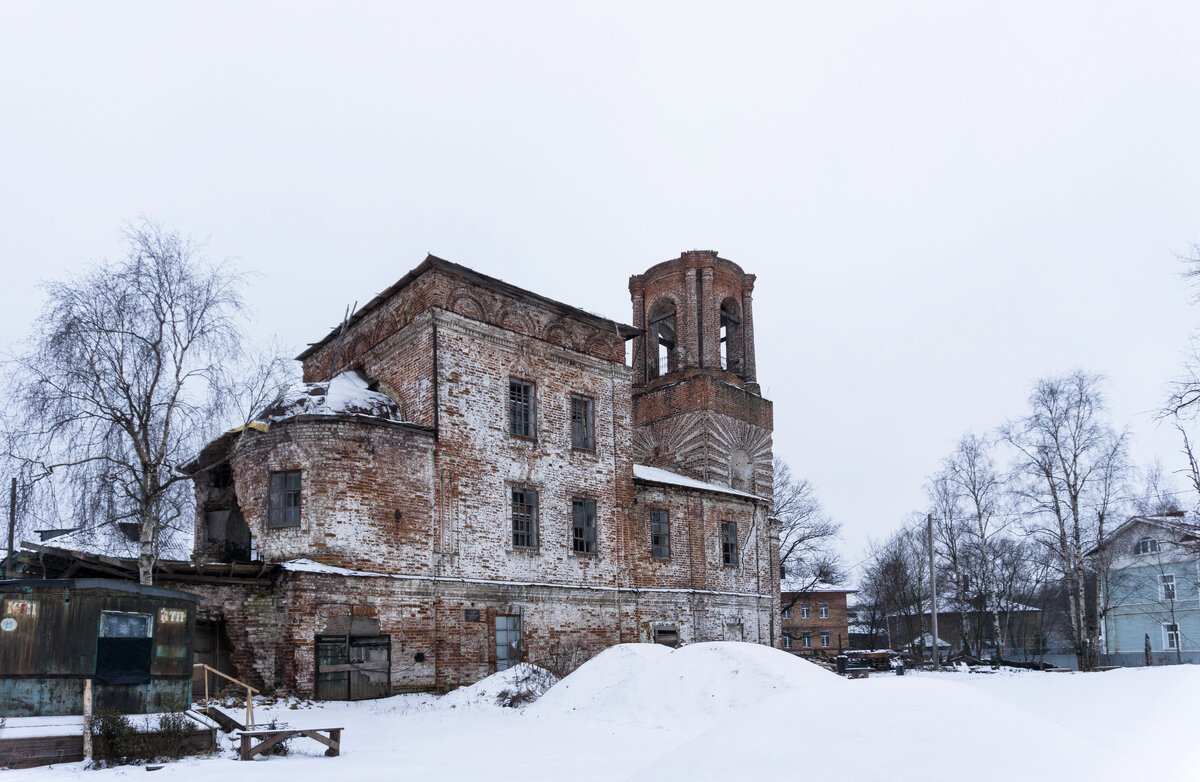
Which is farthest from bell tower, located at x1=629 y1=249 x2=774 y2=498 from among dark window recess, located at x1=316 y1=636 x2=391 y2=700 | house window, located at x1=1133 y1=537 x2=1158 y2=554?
house window, located at x1=1133 y1=537 x2=1158 y2=554

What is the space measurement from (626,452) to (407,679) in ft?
28.6

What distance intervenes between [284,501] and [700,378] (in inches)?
702

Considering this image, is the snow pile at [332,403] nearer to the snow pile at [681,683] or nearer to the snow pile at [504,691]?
the snow pile at [504,691]

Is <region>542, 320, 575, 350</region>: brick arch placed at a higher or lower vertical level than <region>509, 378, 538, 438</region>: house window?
higher

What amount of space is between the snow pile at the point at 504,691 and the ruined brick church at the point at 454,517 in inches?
58.0

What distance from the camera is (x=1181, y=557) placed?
3719 centimetres

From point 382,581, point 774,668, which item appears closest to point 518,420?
point 382,581

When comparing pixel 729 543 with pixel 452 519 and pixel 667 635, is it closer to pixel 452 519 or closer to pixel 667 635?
pixel 667 635

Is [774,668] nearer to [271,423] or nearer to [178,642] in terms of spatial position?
[178,642]

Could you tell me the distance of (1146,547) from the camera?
126 feet

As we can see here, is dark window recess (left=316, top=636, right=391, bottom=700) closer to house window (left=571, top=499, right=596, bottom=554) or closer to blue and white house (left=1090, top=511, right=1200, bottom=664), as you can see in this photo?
house window (left=571, top=499, right=596, bottom=554)

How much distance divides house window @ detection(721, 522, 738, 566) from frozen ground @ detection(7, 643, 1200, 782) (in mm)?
7806

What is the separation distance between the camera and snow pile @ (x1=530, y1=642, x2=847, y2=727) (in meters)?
14.6

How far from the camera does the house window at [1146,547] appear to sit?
3753 cm
